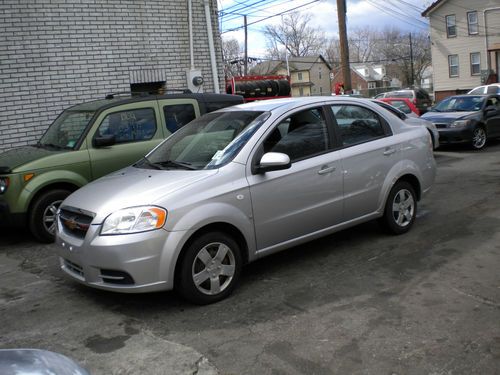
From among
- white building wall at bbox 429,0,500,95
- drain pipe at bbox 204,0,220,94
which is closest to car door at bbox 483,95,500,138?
drain pipe at bbox 204,0,220,94

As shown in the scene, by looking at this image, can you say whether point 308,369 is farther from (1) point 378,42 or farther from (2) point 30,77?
(1) point 378,42

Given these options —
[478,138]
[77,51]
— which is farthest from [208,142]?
[478,138]

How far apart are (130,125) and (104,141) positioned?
0.61 meters

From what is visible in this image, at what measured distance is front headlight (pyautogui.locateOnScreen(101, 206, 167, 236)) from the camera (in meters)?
4.26

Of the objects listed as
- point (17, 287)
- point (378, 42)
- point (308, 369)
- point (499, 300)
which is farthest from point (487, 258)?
point (378, 42)

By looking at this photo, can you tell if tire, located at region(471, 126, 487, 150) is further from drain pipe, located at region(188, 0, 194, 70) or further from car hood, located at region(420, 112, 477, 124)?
drain pipe, located at region(188, 0, 194, 70)

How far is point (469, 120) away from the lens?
13.9m

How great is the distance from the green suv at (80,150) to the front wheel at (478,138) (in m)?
8.31

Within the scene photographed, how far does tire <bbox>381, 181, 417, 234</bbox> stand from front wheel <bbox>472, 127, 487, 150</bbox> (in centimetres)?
834

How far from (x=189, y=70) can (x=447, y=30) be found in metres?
35.9

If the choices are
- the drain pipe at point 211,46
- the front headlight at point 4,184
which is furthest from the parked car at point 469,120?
the front headlight at point 4,184

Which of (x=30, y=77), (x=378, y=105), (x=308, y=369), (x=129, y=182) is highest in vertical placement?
(x=30, y=77)

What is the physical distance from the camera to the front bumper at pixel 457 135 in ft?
44.6

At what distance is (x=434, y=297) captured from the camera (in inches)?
175
